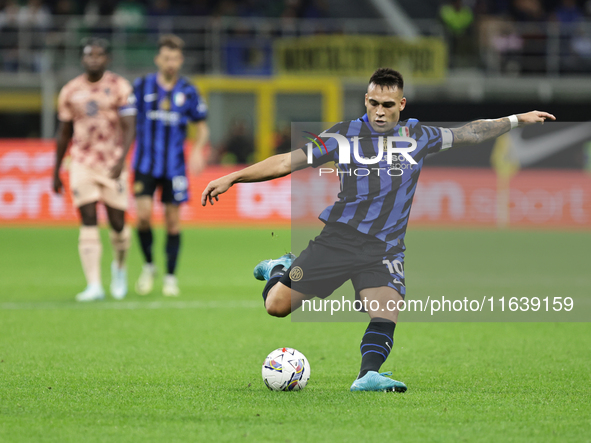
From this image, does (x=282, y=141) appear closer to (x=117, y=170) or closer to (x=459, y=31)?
(x=459, y=31)

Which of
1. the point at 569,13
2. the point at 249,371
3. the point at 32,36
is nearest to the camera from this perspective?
the point at 249,371

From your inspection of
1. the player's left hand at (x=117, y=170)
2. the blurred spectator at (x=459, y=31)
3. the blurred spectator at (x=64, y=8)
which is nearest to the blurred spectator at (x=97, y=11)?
the blurred spectator at (x=64, y=8)

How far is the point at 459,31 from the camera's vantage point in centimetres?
2252

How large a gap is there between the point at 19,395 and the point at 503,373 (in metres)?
2.67

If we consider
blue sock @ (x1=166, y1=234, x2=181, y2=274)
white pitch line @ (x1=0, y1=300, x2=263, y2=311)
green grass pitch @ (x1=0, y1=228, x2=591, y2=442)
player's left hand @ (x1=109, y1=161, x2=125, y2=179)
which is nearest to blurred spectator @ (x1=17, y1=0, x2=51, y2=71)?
green grass pitch @ (x1=0, y1=228, x2=591, y2=442)

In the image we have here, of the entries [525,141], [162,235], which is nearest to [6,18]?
[162,235]

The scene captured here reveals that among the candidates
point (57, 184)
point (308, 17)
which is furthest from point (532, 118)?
point (308, 17)

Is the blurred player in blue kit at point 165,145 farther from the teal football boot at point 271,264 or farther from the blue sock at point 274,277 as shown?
the blue sock at point 274,277

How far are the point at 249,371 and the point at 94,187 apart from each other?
11.6 ft

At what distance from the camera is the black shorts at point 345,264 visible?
181 inches

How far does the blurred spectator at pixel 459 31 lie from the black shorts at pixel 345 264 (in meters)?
18.8

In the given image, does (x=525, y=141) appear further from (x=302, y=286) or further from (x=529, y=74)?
(x=302, y=286)

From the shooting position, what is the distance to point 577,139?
67.2ft

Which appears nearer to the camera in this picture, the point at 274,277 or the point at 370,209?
the point at 370,209
